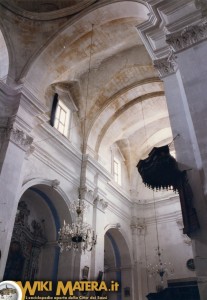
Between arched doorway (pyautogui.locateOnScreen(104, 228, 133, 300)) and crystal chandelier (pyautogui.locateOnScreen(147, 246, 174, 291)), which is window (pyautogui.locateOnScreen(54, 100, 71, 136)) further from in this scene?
crystal chandelier (pyautogui.locateOnScreen(147, 246, 174, 291))

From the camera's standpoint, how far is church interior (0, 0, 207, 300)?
15.3ft

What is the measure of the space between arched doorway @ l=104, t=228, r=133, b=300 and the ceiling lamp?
800 cm

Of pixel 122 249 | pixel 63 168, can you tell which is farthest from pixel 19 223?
pixel 122 249

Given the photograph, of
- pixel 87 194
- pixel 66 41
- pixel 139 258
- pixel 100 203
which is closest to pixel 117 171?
pixel 100 203

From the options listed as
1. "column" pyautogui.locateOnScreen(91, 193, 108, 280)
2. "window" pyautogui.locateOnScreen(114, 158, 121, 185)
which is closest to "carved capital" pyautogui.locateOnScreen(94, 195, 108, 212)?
"column" pyautogui.locateOnScreen(91, 193, 108, 280)

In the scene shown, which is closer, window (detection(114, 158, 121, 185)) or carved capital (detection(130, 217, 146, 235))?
carved capital (detection(130, 217, 146, 235))

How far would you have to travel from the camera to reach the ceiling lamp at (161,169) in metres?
4.21

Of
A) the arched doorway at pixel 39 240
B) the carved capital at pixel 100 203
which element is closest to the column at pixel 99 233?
the carved capital at pixel 100 203

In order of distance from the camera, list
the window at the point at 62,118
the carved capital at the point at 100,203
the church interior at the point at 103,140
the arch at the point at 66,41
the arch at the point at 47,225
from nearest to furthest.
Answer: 1. the church interior at the point at 103,140
2. the arch at the point at 66,41
3. the arch at the point at 47,225
4. the window at the point at 62,118
5. the carved capital at the point at 100,203

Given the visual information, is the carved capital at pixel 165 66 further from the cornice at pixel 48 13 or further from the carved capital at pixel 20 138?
the carved capital at pixel 20 138

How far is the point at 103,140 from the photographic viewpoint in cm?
1200

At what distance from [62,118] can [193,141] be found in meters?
6.78

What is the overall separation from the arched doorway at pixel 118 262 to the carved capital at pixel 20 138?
20.6 feet

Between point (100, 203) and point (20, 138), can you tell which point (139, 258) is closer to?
point (100, 203)
